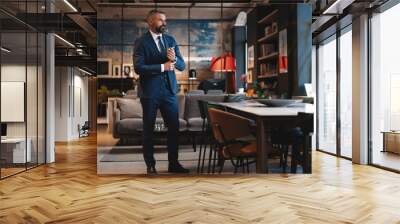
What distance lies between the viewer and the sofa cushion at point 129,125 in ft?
20.6

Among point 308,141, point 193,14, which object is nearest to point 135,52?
point 193,14

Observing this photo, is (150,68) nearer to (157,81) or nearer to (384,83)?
(157,81)

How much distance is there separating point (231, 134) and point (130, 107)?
149 centimetres

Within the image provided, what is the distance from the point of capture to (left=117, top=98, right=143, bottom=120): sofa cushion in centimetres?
626

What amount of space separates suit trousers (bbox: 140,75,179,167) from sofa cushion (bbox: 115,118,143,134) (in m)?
0.09

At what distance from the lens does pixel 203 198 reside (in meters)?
4.86

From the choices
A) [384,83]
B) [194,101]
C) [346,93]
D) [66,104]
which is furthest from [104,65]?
[66,104]

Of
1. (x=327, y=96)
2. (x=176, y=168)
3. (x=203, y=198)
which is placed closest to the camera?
(x=203, y=198)

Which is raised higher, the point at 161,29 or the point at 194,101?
the point at 161,29

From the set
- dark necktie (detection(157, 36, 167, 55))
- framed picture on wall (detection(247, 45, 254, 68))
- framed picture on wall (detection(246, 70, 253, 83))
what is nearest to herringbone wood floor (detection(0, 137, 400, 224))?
framed picture on wall (detection(246, 70, 253, 83))

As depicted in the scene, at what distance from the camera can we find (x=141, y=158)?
629 centimetres

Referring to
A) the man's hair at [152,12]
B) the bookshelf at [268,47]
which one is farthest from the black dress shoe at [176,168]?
the man's hair at [152,12]

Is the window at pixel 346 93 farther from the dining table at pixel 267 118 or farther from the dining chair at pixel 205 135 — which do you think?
the dining chair at pixel 205 135

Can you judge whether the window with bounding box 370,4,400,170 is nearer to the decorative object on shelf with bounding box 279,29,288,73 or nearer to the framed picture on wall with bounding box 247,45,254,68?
the decorative object on shelf with bounding box 279,29,288,73
